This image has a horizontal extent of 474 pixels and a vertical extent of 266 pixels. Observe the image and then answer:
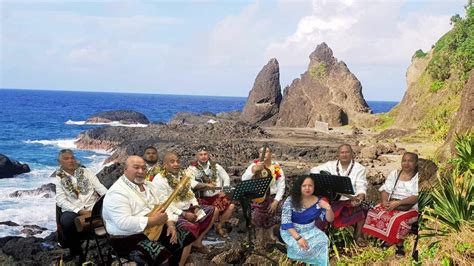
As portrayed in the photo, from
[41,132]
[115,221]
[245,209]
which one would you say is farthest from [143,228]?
[41,132]

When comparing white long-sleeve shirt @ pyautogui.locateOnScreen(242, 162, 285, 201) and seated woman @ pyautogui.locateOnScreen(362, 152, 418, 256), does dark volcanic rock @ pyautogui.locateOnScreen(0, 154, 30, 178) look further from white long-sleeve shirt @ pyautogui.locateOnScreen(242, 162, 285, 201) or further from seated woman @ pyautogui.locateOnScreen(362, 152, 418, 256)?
seated woman @ pyautogui.locateOnScreen(362, 152, 418, 256)

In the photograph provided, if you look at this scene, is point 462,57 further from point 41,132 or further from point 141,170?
point 41,132

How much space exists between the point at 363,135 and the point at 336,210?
34.4m

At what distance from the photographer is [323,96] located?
190ft

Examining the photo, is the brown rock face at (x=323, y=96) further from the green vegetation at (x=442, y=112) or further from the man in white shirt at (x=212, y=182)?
the man in white shirt at (x=212, y=182)

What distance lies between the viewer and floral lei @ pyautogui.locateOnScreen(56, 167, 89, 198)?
782cm

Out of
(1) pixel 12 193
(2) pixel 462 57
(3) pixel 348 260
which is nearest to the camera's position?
(3) pixel 348 260

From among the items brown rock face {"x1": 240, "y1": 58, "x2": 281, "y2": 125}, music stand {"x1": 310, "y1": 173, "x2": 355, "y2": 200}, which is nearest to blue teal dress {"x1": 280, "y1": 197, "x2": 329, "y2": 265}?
music stand {"x1": 310, "y1": 173, "x2": 355, "y2": 200}

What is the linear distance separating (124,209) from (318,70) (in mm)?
56291

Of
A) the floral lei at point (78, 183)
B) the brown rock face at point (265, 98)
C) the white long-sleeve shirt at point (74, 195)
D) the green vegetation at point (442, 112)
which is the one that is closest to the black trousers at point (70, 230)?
the white long-sleeve shirt at point (74, 195)

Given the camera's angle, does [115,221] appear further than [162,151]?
No

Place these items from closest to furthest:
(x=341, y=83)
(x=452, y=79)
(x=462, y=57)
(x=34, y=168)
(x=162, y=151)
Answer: (x=462, y=57)
(x=452, y=79)
(x=162, y=151)
(x=34, y=168)
(x=341, y=83)

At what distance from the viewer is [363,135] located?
4131 cm

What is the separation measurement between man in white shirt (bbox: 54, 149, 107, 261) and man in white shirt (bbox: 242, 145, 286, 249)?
93.1 inches
